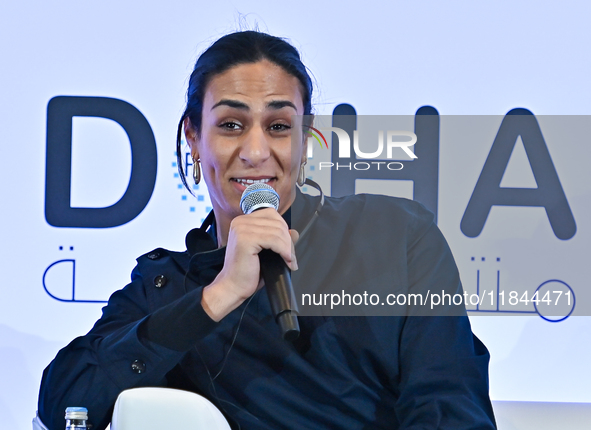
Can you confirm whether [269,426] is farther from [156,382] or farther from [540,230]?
[540,230]

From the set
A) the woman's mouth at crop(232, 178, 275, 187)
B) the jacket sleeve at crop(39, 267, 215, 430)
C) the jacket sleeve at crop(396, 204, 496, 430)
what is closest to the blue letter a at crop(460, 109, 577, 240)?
the jacket sleeve at crop(396, 204, 496, 430)

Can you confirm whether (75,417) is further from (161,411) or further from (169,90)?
(169,90)

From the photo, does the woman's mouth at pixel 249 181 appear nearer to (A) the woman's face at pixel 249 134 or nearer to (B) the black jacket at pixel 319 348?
(A) the woman's face at pixel 249 134

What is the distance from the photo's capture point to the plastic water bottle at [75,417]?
1.28m

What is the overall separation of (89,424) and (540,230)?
157 cm

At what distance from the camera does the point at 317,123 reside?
75.2 inches

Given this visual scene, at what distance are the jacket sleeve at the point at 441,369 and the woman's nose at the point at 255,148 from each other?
44cm

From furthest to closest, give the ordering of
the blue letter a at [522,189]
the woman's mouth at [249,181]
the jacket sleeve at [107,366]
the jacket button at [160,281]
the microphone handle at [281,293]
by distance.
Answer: the blue letter a at [522,189] → the jacket button at [160,281] → the woman's mouth at [249,181] → the jacket sleeve at [107,366] → the microphone handle at [281,293]

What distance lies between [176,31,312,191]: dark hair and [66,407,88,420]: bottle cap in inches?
28.2

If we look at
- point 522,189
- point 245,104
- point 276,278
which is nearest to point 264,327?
point 276,278

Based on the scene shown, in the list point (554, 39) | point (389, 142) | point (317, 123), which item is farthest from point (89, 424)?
point (554, 39)

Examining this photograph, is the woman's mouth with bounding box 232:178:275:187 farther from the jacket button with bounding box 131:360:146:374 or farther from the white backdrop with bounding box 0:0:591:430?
the white backdrop with bounding box 0:0:591:430

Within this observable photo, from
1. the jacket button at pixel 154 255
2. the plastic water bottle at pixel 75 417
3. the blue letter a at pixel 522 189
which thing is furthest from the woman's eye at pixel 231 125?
the blue letter a at pixel 522 189

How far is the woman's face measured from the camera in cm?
145
